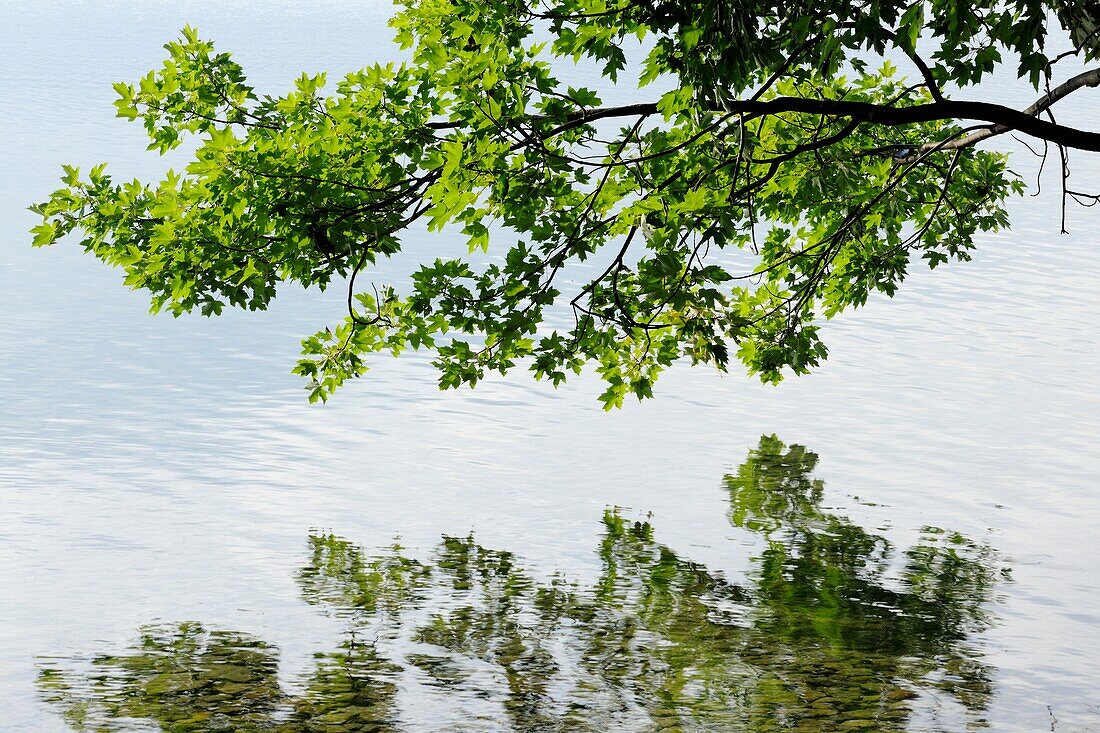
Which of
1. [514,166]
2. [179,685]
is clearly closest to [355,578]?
[179,685]

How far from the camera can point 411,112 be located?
12.7 m

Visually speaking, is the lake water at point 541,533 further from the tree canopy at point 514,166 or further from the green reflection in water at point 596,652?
the tree canopy at point 514,166

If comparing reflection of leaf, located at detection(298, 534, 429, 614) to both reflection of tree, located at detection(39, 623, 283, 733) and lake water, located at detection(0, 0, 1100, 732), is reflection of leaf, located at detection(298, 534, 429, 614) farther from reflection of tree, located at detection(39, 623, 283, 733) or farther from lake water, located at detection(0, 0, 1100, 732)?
A: reflection of tree, located at detection(39, 623, 283, 733)

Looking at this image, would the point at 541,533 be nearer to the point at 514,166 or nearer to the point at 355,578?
the point at 355,578

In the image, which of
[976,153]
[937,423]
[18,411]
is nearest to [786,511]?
[976,153]

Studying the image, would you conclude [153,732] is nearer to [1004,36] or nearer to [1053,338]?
[1004,36]

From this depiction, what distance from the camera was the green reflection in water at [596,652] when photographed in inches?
458

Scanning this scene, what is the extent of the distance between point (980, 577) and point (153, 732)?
9.97 metres

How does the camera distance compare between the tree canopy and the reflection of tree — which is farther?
the reflection of tree

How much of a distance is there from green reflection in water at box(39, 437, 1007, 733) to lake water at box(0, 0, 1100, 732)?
0.05 m

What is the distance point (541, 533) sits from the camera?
1762 centimetres

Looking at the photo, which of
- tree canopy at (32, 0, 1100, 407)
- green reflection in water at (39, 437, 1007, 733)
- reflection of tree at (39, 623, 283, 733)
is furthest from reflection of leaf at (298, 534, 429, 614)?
tree canopy at (32, 0, 1100, 407)

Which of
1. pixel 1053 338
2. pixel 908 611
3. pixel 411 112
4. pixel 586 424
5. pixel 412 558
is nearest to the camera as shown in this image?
pixel 411 112

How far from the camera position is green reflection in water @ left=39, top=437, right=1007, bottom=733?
458 inches
